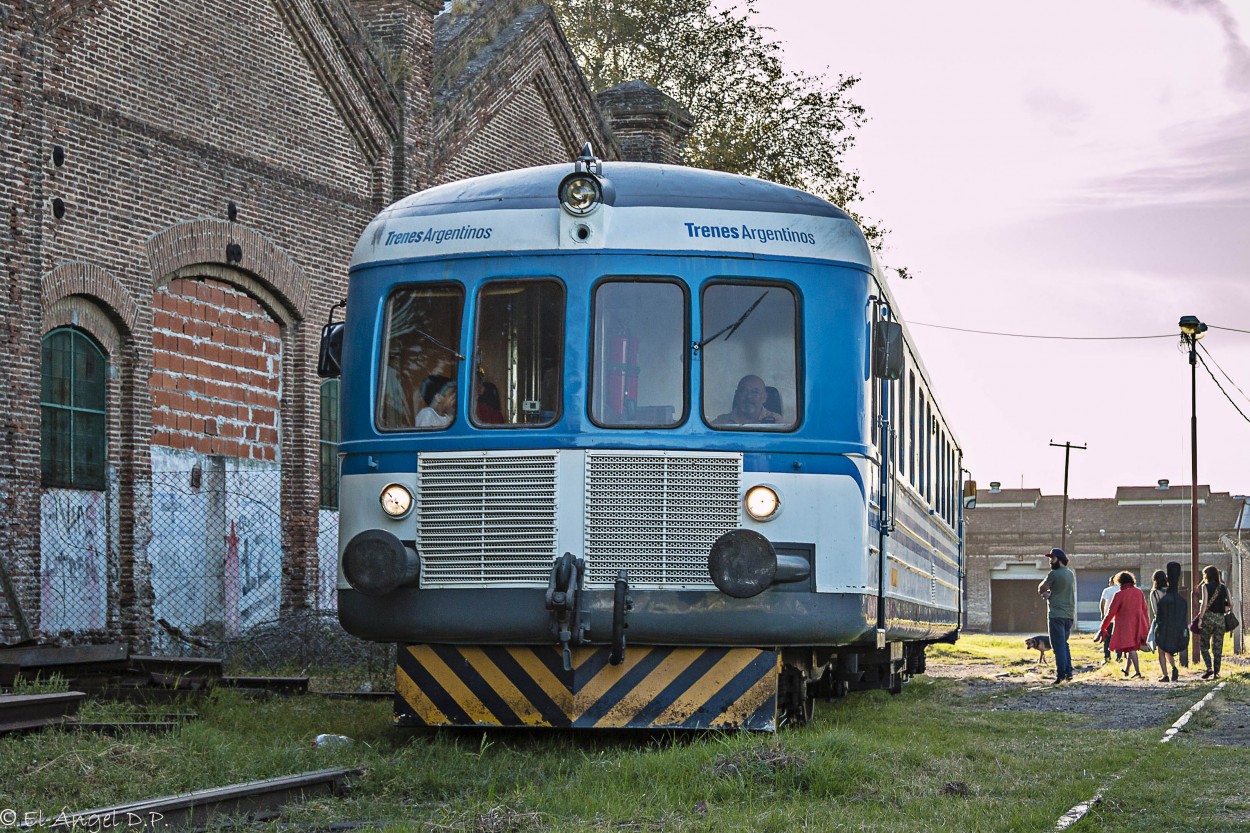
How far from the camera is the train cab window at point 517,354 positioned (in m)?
9.66

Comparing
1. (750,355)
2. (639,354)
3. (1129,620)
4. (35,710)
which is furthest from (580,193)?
(1129,620)

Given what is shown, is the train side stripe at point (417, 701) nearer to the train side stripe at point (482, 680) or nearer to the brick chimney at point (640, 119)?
the train side stripe at point (482, 680)

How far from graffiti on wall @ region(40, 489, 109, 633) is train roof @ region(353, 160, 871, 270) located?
7298mm

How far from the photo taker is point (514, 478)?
31.2 feet

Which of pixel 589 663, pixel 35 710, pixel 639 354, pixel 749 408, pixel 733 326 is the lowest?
pixel 35 710

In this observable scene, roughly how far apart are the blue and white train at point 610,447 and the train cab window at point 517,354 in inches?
0.5

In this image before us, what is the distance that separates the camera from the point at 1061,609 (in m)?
20.1

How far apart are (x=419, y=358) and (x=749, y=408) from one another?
78.3 inches

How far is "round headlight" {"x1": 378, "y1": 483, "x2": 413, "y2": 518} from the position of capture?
9703mm

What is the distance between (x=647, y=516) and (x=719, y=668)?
1009mm

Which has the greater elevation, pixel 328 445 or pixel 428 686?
pixel 328 445

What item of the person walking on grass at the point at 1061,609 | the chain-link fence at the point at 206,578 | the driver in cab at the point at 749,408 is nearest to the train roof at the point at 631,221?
the driver in cab at the point at 749,408

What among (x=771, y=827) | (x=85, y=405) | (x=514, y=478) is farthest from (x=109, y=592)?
(x=771, y=827)

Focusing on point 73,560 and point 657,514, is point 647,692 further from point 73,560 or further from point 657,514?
point 73,560
